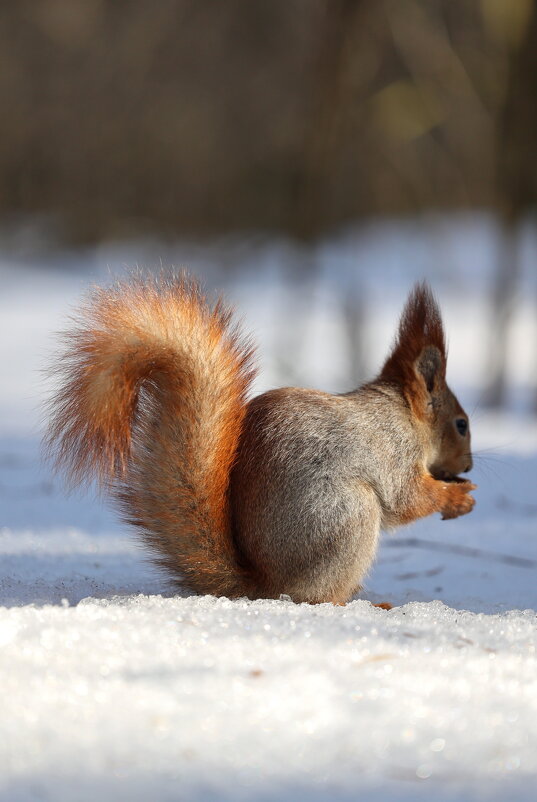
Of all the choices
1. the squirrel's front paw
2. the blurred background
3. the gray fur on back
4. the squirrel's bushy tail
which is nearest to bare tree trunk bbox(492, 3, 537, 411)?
the blurred background

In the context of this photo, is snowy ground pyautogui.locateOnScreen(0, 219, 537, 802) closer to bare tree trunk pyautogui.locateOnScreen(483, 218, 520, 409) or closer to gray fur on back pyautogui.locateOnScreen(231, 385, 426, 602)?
gray fur on back pyautogui.locateOnScreen(231, 385, 426, 602)

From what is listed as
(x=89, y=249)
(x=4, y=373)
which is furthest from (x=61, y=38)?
(x=4, y=373)

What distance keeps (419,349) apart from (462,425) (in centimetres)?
25

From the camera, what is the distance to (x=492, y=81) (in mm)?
6852

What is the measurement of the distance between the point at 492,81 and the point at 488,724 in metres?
6.18

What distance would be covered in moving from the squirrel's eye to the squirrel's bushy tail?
0.70 metres

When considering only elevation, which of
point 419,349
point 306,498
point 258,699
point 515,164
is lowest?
point 258,699

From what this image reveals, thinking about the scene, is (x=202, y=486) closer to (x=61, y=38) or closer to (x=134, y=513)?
(x=134, y=513)

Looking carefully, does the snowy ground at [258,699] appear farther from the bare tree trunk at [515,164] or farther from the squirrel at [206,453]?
the bare tree trunk at [515,164]

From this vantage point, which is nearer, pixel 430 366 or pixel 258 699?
pixel 258 699

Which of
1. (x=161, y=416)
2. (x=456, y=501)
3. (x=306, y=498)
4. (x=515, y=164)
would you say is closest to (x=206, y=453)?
(x=161, y=416)

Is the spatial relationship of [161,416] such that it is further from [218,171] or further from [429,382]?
[218,171]

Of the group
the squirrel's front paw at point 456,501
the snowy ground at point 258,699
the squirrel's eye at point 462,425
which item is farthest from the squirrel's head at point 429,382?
the snowy ground at point 258,699

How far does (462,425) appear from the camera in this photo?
2.70 metres
